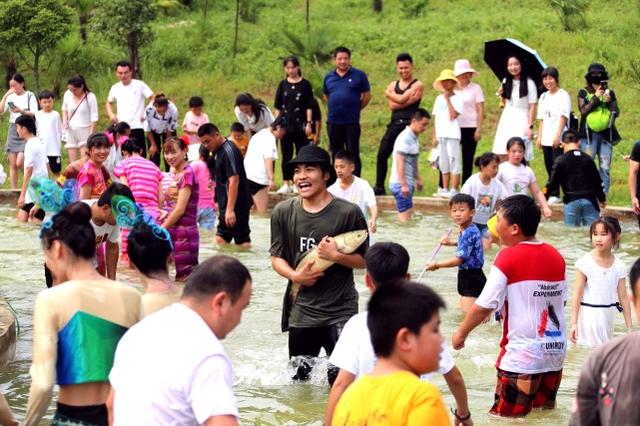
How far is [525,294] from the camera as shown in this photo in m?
7.23

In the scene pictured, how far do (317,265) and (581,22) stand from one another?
67.3ft

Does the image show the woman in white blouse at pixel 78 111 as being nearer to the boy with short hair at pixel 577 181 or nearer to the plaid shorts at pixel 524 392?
the boy with short hair at pixel 577 181

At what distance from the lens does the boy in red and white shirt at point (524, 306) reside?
7199 millimetres

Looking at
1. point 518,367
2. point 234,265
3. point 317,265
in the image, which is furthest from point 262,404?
point 234,265

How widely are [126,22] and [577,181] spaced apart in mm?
12807

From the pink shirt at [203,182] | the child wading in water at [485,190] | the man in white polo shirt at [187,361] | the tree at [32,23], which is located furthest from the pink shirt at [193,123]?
the man in white polo shirt at [187,361]

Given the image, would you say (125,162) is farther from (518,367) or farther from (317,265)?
(518,367)

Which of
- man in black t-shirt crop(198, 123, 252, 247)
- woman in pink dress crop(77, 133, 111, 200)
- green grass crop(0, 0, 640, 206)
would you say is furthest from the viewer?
green grass crop(0, 0, 640, 206)

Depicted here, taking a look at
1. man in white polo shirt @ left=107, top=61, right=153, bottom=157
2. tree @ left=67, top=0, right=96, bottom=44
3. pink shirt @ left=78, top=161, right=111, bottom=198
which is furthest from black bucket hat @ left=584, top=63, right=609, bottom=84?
tree @ left=67, top=0, right=96, bottom=44

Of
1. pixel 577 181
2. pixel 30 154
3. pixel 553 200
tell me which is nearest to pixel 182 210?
pixel 30 154

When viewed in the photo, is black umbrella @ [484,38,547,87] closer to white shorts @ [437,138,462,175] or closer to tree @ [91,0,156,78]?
white shorts @ [437,138,462,175]

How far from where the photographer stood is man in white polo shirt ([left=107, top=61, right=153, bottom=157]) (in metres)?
19.3

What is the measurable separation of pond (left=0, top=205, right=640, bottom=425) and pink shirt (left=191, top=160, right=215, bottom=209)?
68 cm

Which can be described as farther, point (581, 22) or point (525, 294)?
point (581, 22)
